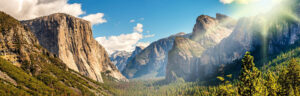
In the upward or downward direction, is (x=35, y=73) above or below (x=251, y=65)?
below

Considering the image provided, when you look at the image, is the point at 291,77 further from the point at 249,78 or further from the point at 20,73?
the point at 20,73

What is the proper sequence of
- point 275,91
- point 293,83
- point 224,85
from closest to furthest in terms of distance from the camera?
point 224,85 → point 275,91 → point 293,83

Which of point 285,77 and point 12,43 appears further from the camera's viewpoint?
point 12,43

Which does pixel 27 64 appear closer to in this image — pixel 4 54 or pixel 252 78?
pixel 4 54

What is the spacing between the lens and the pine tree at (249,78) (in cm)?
3550

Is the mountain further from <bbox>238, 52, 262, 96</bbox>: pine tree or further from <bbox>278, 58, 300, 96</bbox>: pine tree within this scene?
<bbox>278, 58, 300, 96</bbox>: pine tree

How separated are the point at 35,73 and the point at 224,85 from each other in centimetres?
18264

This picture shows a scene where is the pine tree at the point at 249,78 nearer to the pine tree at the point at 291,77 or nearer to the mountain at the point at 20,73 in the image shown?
the pine tree at the point at 291,77

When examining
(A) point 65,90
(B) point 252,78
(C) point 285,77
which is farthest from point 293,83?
(A) point 65,90

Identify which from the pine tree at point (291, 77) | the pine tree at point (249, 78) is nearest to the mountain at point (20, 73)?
the pine tree at point (249, 78)

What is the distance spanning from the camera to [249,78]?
36.0m

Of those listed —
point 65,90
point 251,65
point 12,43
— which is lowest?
point 65,90

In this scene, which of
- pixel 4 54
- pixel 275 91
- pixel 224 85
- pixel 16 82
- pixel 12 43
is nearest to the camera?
pixel 224 85

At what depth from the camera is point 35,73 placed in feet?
569
